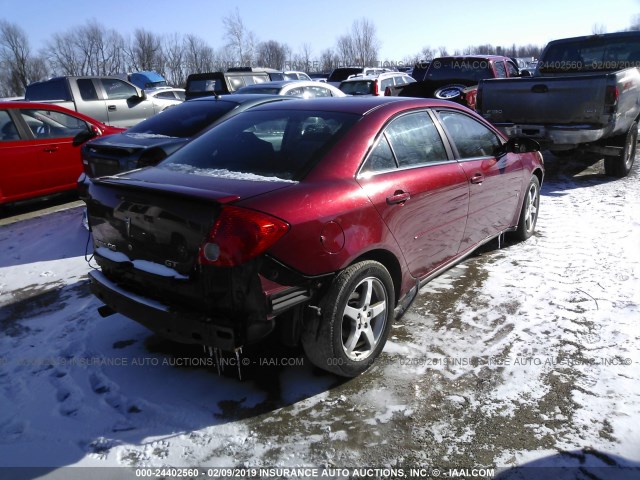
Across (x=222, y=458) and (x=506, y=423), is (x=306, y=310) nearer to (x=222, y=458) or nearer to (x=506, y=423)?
(x=222, y=458)

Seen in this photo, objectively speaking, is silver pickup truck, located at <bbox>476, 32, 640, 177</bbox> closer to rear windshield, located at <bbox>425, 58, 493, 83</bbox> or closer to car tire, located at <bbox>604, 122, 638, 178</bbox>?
car tire, located at <bbox>604, 122, 638, 178</bbox>

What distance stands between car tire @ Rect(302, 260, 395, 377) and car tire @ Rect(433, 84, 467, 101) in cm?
773

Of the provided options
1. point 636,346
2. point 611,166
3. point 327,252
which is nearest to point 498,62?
point 611,166

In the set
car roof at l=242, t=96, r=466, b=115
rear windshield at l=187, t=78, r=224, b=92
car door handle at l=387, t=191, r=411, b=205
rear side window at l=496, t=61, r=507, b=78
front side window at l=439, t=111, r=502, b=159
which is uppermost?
rear windshield at l=187, t=78, r=224, b=92

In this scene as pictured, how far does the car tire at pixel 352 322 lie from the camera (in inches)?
106

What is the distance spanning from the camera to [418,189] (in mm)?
3305

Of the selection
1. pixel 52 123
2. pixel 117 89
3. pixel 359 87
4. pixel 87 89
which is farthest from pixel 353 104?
pixel 359 87

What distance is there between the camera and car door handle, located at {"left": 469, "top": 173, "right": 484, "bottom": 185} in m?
3.95

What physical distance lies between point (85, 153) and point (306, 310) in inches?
155

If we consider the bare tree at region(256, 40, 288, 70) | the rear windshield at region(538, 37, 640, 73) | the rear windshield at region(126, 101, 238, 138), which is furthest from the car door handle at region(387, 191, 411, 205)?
the bare tree at region(256, 40, 288, 70)

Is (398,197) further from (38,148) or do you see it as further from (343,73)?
(343,73)

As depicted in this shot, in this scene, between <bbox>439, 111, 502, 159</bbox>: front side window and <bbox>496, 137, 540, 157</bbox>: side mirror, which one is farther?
<bbox>496, 137, 540, 157</bbox>: side mirror

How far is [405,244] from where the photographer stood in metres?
3.22

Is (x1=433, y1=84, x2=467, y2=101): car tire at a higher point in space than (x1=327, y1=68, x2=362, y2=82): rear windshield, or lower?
lower
